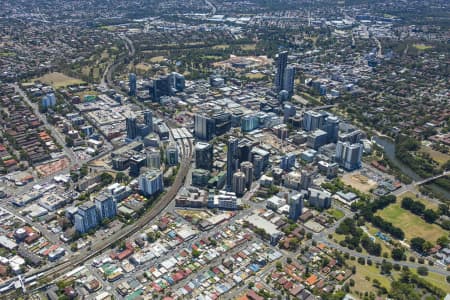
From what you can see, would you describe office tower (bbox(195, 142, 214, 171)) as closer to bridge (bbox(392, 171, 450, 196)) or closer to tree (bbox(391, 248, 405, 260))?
bridge (bbox(392, 171, 450, 196))

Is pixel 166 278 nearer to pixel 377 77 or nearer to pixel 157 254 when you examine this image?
pixel 157 254

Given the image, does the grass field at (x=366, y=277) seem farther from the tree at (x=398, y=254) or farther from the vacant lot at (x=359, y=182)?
the vacant lot at (x=359, y=182)

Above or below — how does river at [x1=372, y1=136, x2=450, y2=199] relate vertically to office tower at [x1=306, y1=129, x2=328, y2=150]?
below

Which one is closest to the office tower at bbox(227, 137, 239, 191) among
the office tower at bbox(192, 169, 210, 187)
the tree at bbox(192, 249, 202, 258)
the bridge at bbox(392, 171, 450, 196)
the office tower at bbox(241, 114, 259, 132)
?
the office tower at bbox(192, 169, 210, 187)

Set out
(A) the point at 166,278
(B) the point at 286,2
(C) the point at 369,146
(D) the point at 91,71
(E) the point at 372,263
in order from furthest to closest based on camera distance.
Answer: (B) the point at 286,2, (D) the point at 91,71, (C) the point at 369,146, (E) the point at 372,263, (A) the point at 166,278

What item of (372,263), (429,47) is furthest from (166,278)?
(429,47)

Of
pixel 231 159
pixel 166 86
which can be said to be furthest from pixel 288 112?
pixel 166 86
